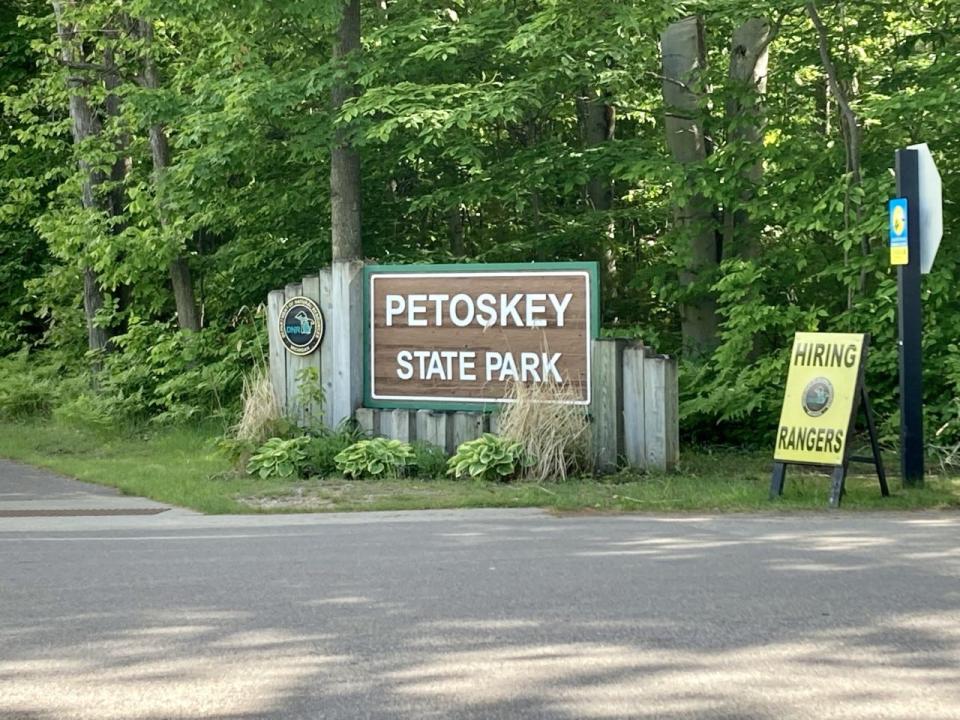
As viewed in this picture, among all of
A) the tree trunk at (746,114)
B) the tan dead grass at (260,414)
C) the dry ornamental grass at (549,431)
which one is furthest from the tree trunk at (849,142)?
the tan dead grass at (260,414)

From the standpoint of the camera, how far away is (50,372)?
88.6 ft

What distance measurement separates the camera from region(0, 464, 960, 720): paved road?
5.80 metres

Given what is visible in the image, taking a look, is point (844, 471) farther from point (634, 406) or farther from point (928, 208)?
point (634, 406)

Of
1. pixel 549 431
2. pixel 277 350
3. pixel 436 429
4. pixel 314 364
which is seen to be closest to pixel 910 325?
pixel 549 431

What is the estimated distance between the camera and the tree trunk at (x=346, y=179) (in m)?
18.7

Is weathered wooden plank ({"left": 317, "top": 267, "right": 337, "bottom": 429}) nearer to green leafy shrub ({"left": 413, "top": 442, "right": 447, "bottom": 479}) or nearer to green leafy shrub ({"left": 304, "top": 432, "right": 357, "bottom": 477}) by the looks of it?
green leafy shrub ({"left": 304, "top": 432, "right": 357, "bottom": 477})

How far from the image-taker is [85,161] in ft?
78.7

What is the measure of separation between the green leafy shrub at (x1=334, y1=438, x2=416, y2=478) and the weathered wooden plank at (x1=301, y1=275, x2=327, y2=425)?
1.29 meters

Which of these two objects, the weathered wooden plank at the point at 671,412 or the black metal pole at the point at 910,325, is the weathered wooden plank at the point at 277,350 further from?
the black metal pole at the point at 910,325

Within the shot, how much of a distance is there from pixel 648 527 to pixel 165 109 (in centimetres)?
1130

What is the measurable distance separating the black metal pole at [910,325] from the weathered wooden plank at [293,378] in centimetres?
697

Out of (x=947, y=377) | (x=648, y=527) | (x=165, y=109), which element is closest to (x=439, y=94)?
(x=165, y=109)

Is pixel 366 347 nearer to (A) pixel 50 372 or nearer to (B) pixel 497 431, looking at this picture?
(B) pixel 497 431

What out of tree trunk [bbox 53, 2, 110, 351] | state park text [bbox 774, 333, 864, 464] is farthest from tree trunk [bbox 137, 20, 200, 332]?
state park text [bbox 774, 333, 864, 464]
